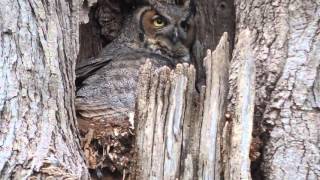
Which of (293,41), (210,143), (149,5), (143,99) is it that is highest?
(149,5)

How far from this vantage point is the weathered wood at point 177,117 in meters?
2.40

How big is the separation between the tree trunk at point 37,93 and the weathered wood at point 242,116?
479 mm

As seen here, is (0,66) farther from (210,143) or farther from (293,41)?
(293,41)

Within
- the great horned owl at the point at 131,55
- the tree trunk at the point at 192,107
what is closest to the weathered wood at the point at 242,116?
the tree trunk at the point at 192,107

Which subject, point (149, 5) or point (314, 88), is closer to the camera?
point (314, 88)

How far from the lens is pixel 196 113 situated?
8.08 ft

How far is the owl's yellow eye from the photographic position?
152 inches

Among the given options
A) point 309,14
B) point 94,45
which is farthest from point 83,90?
point 309,14

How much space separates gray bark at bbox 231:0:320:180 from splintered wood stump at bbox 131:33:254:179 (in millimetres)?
104

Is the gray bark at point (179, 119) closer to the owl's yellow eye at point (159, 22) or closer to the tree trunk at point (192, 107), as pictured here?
the tree trunk at point (192, 107)

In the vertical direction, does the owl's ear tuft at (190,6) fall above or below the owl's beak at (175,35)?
above

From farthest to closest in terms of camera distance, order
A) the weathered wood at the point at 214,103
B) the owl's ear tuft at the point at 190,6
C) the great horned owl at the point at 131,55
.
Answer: the owl's ear tuft at the point at 190,6 < the great horned owl at the point at 131,55 < the weathered wood at the point at 214,103

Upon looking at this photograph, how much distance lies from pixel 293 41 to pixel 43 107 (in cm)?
90

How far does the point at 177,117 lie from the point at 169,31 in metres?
1.51
